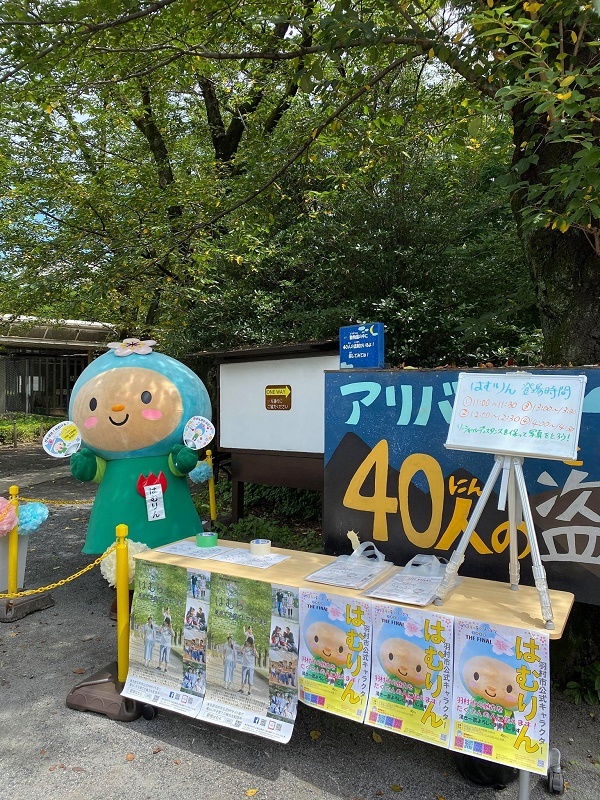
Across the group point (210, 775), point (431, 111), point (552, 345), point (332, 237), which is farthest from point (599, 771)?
point (332, 237)

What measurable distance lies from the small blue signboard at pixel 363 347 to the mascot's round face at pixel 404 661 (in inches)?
79.8

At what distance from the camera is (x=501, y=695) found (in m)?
2.45

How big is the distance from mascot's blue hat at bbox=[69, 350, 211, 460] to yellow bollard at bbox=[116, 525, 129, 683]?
165cm

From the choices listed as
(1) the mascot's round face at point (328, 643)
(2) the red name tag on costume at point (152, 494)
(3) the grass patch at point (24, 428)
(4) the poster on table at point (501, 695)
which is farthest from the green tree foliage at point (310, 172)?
(3) the grass patch at point (24, 428)

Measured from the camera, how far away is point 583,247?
3.69 meters

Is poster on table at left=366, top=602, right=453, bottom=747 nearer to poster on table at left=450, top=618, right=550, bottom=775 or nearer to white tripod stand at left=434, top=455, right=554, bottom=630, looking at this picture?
poster on table at left=450, top=618, right=550, bottom=775

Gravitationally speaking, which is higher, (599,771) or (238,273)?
(238,273)

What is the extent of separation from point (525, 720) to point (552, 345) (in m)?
2.41

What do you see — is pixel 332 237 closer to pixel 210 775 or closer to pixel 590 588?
pixel 590 588

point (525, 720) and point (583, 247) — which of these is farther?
point (583, 247)

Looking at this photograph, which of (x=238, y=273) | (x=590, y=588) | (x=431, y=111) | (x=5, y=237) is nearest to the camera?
(x=590, y=588)

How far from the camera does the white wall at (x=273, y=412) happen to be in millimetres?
5742

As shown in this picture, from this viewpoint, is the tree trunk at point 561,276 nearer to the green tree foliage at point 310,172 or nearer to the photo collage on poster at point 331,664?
the green tree foliage at point 310,172

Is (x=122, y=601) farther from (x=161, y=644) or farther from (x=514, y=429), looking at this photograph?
(x=514, y=429)
